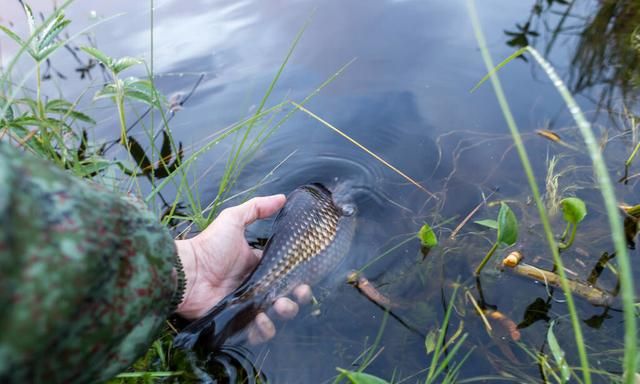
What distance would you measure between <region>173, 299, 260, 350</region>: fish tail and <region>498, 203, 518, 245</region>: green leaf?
127 cm

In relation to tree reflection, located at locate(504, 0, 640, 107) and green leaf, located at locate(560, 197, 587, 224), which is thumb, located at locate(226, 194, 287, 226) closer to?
green leaf, located at locate(560, 197, 587, 224)

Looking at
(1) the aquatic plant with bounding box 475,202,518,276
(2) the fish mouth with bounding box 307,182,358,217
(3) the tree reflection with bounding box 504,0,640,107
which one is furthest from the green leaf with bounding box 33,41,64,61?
(3) the tree reflection with bounding box 504,0,640,107

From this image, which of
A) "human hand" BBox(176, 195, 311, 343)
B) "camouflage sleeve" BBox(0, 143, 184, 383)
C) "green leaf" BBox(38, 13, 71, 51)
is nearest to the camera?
"camouflage sleeve" BBox(0, 143, 184, 383)

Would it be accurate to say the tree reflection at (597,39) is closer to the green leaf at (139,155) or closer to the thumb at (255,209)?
the thumb at (255,209)

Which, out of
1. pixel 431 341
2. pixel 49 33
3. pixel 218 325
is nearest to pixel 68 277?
pixel 218 325

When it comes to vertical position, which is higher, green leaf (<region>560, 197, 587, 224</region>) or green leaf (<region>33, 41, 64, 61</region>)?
green leaf (<region>33, 41, 64, 61</region>)

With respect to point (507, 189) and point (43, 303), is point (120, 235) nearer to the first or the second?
point (43, 303)

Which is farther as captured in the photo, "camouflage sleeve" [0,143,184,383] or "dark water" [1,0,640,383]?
"dark water" [1,0,640,383]

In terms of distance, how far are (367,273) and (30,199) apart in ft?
6.39

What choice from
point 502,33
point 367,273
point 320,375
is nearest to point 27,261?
point 320,375

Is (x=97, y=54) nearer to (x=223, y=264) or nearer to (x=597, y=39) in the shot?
(x=223, y=264)

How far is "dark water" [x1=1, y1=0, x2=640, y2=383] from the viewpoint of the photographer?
2.21 m

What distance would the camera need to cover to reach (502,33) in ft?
Answer: 14.2

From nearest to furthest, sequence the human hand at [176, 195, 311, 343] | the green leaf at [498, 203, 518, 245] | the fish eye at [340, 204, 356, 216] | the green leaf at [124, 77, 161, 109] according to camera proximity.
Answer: the green leaf at [498, 203, 518, 245] → the human hand at [176, 195, 311, 343] → the green leaf at [124, 77, 161, 109] → the fish eye at [340, 204, 356, 216]
